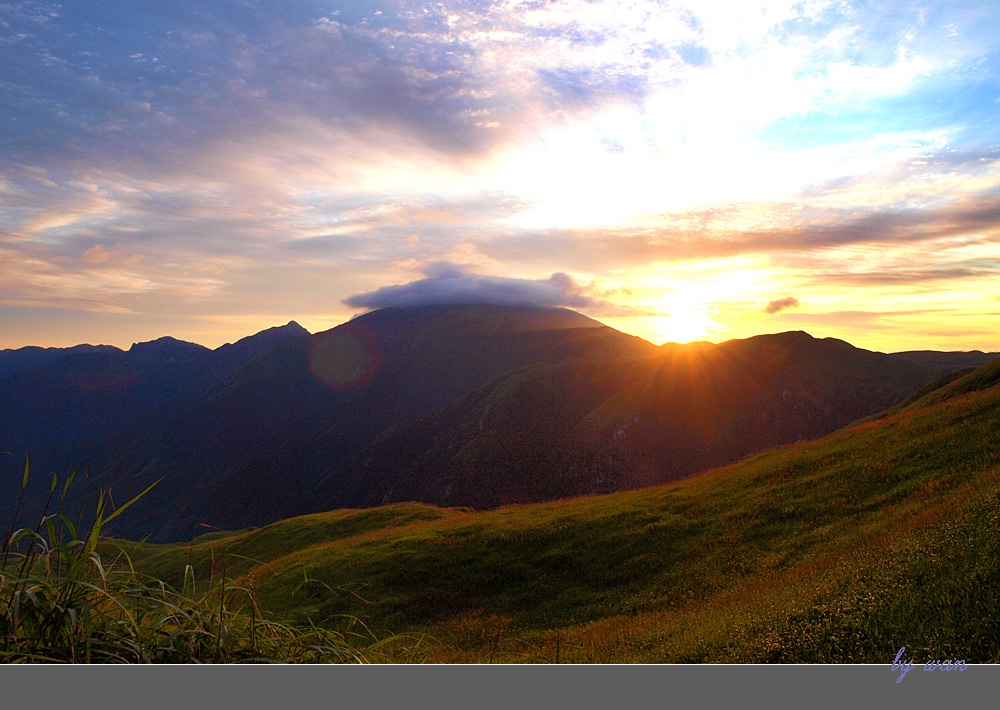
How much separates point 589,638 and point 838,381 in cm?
17822

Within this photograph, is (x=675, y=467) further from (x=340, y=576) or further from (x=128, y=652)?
(x=128, y=652)

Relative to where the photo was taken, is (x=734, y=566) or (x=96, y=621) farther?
(x=734, y=566)

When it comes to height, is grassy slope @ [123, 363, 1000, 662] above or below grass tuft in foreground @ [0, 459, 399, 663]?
below

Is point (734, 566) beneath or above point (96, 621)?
beneath

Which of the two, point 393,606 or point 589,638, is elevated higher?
point 589,638

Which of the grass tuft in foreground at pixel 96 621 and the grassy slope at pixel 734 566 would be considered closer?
the grass tuft in foreground at pixel 96 621

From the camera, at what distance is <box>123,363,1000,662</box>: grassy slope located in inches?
376

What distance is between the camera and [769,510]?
22.5m

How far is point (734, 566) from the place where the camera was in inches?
734

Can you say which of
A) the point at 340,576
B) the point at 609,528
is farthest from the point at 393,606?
the point at 609,528

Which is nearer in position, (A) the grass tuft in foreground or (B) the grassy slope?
(A) the grass tuft in foreground

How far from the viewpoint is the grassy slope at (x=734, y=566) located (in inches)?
376

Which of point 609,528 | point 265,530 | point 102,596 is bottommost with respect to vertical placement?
point 265,530

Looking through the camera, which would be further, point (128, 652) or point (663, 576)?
point (663, 576)
